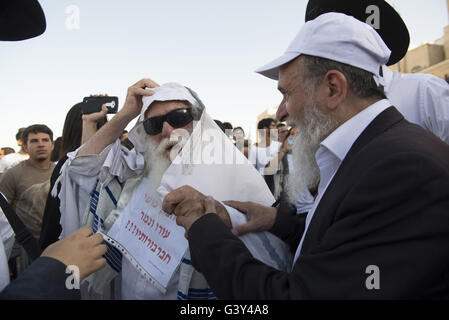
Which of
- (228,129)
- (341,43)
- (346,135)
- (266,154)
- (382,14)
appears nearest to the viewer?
(346,135)

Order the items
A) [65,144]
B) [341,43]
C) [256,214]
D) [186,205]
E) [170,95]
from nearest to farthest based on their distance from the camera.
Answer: [341,43]
[186,205]
[256,214]
[170,95]
[65,144]

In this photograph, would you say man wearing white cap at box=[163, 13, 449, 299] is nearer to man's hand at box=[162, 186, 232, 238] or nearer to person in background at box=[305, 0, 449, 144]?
man's hand at box=[162, 186, 232, 238]

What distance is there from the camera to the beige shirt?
3.96 meters

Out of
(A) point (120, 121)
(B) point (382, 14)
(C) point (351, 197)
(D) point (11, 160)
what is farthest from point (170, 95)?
(D) point (11, 160)

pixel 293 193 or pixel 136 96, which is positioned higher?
pixel 136 96

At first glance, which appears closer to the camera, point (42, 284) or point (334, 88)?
point (42, 284)

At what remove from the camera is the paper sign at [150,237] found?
1.96 meters

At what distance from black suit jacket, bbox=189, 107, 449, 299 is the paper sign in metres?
0.86

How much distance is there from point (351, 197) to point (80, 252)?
3.99 feet

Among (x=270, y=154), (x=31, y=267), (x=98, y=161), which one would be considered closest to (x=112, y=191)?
(x=98, y=161)

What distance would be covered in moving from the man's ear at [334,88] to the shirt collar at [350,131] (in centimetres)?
12

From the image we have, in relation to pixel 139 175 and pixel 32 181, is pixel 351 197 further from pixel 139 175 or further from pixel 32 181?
pixel 32 181

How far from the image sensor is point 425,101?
232 cm

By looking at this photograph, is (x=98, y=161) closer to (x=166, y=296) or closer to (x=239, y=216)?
(x=166, y=296)
